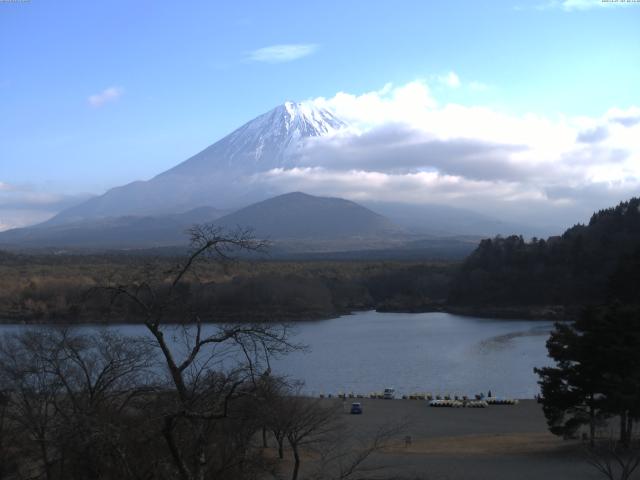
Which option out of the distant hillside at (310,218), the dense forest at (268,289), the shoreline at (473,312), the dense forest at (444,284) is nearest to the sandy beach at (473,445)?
the dense forest at (268,289)

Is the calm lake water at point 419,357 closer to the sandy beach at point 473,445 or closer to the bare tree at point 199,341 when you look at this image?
the sandy beach at point 473,445

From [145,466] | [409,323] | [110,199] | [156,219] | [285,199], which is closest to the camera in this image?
[145,466]

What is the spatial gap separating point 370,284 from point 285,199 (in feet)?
289

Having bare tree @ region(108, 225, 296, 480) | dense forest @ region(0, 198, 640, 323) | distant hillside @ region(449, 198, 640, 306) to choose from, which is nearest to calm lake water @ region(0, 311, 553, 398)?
dense forest @ region(0, 198, 640, 323)

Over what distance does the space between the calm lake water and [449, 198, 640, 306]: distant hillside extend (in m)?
5.44

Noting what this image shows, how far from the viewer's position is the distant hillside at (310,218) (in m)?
120

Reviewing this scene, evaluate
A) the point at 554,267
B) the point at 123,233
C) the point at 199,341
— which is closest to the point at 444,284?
the point at 554,267

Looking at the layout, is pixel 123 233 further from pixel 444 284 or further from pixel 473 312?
pixel 473 312

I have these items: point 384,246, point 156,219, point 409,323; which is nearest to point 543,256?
point 409,323

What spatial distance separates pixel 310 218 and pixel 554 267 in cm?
9107

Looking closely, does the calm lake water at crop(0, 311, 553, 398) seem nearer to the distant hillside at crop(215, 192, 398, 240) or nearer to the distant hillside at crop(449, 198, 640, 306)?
the distant hillside at crop(449, 198, 640, 306)

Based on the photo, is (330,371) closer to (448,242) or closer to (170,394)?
(170,394)

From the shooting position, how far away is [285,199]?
136 meters

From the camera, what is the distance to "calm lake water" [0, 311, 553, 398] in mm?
19000
